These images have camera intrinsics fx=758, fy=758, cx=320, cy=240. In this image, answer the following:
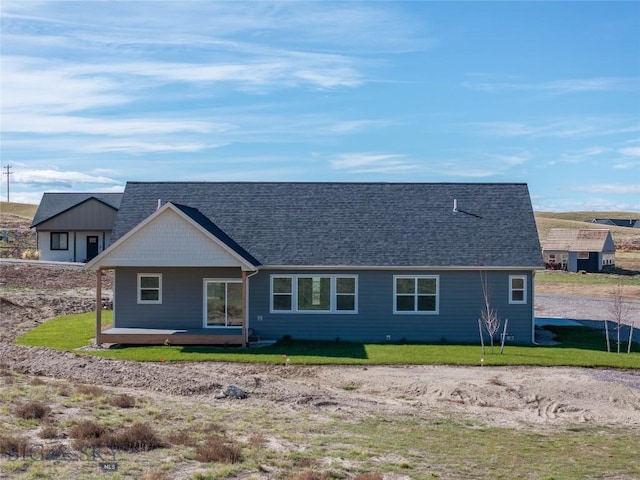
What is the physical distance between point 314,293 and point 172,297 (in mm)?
5597

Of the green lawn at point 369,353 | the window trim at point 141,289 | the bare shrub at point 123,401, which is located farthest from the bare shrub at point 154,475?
the window trim at point 141,289

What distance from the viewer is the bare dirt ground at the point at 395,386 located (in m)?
18.4

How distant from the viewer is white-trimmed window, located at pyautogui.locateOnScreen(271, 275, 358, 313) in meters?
29.8

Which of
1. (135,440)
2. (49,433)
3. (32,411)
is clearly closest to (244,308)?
(32,411)

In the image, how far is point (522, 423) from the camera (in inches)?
682

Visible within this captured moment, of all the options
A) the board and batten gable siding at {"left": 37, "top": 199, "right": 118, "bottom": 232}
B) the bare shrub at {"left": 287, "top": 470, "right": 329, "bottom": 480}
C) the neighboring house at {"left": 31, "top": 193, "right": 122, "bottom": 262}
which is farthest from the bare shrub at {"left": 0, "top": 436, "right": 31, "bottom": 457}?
the board and batten gable siding at {"left": 37, "top": 199, "right": 118, "bottom": 232}

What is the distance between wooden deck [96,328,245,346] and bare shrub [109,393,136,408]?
9.43 m

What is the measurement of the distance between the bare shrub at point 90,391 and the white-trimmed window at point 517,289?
16588 mm

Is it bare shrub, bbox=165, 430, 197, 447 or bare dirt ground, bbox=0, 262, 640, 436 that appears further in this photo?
bare dirt ground, bbox=0, 262, 640, 436

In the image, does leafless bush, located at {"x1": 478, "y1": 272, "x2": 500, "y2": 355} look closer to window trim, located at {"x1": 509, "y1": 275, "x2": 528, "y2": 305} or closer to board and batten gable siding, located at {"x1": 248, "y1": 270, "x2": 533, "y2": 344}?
board and batten gable siding, located at {"x1": 248, "y1": 270, "x2": 533, "y2": 344}

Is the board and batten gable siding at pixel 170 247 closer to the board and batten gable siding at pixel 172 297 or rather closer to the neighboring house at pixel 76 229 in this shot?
the board and batten gable siding at pixel 172 297

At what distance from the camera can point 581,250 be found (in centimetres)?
7219

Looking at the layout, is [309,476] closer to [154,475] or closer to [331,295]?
[154,475]

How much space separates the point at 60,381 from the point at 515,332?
17124mm
